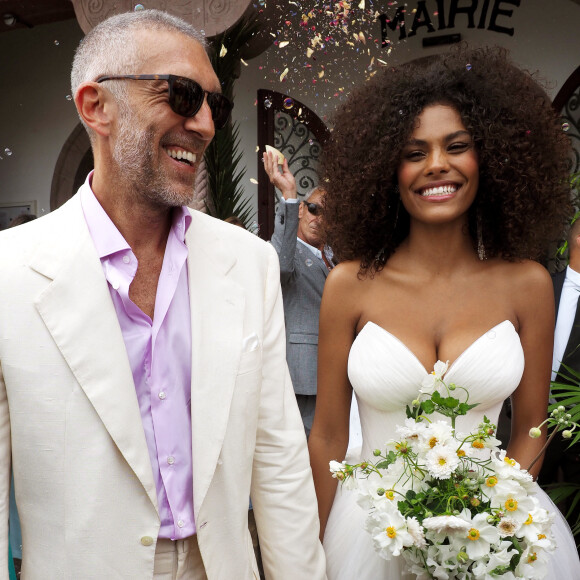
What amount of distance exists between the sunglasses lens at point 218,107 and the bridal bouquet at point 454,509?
35.8 inches

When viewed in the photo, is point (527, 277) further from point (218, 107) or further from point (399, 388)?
point (218, 107)

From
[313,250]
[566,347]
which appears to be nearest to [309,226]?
[313,250]

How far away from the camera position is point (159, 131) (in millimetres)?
1748

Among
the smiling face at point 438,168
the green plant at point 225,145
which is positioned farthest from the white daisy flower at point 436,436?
the green plant at point 225,145

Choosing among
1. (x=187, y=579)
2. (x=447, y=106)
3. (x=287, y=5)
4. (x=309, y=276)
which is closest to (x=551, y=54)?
(x=287, y=5)

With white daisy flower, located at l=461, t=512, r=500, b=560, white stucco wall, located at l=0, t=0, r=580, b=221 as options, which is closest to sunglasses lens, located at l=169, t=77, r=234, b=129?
white daisy flower, located at l=461, t=512, r=500, b=560

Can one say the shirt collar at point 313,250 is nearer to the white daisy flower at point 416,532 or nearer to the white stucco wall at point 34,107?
the white daisy flower at point 416,532

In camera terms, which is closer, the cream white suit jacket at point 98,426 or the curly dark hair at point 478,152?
the cream white suit jacket at point 98,426

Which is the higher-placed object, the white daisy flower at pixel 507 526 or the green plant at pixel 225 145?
the green plant at pixel 225 145

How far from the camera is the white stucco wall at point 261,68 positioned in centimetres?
714

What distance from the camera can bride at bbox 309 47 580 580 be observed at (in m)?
2.41

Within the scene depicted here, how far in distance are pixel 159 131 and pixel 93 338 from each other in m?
0.52

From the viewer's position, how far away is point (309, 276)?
4.42 m

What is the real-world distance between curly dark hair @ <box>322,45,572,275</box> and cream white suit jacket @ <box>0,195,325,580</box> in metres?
0.95
